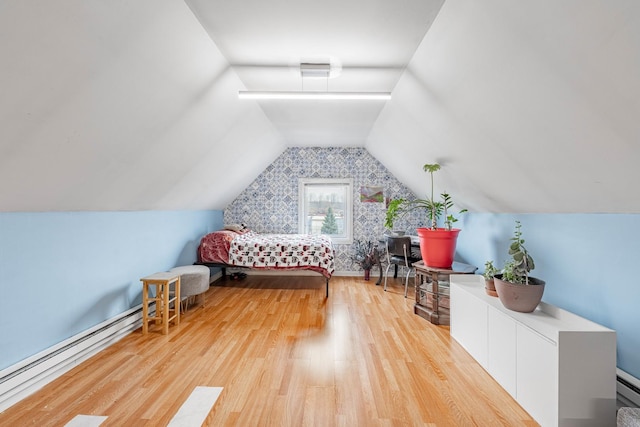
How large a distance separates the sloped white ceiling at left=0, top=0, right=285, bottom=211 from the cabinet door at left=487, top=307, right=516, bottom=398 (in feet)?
9.75

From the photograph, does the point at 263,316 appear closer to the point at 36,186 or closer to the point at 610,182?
the point at 36,186

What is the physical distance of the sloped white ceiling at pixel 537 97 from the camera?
1300 mm

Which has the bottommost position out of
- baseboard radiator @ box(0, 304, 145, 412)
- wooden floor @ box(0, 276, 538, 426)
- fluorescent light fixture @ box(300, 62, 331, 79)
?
wooden floor @ box(0, 276, 538, 426)

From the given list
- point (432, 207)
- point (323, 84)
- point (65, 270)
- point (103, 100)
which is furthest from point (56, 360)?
point (432, 207)

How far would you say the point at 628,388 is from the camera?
1787 millimetres

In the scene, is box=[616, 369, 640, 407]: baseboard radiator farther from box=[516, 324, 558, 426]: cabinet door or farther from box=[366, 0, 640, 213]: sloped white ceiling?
box=[366, 0, 640, 213]: sloped white ceiling

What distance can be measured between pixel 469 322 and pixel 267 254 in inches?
114

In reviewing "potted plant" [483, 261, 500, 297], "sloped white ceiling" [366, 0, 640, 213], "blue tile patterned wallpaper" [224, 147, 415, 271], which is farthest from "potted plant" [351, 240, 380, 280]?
"potted plant" [483, 261, 500, 297]

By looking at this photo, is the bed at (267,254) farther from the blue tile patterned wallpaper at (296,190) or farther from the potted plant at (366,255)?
the blue tile patterned wallpaper at (296,190)

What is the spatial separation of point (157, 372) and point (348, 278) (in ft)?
12.3

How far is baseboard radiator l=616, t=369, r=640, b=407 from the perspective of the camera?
1.74m

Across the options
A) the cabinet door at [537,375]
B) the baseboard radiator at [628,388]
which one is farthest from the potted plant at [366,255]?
the baseboard radiator at [628,388]

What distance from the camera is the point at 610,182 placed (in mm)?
1776

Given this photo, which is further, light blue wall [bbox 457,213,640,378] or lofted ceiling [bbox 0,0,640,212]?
light blue wall [bbox 457,213,640,378]
